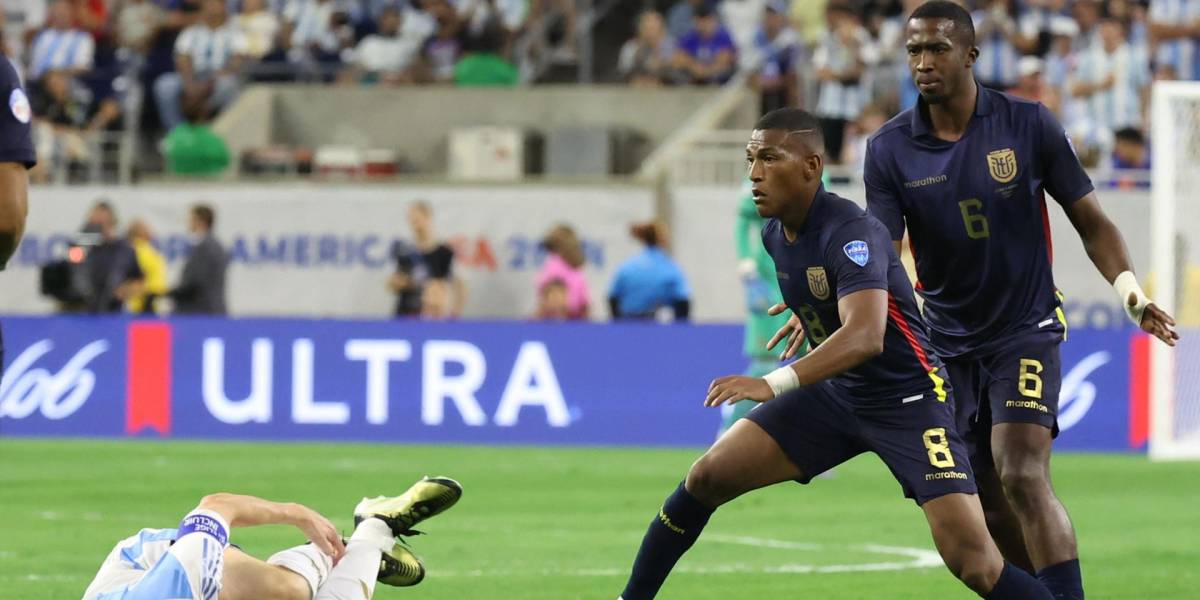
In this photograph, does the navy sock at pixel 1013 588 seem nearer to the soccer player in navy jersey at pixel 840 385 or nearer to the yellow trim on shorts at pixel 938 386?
the soccer player in navy jersey at pixel 840 385

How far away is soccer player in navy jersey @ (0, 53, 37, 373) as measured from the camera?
252 inches

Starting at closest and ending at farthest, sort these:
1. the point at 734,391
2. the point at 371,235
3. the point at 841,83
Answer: the point at 734,391
the point at 841,83
the point at 371,235

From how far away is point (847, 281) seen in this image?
700 cm

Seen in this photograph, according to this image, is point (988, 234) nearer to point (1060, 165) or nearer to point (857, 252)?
point (1060, 165)

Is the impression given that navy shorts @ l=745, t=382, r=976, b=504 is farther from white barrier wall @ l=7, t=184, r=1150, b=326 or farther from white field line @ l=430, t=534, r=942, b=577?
white barrier wall @ l=7, t=184, r=1150, b=326

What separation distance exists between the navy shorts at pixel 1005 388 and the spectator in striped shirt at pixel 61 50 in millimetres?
20118

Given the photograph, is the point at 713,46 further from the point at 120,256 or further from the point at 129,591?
the point at 129,591

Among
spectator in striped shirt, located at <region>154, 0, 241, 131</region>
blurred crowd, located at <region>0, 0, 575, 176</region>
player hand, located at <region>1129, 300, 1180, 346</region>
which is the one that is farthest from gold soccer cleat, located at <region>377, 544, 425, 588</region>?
spectator in striped shirt, located at <region>154, 0, 241, 131</region>

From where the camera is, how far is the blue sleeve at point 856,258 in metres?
6.99

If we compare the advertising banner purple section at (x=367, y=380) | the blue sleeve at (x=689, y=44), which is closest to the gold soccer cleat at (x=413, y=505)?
the advertising banner purple section at (x=367, y=380)

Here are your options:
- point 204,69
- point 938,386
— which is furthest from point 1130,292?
point 204,69

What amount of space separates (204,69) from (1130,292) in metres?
20.4

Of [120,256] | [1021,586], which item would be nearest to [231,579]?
[1021,586]

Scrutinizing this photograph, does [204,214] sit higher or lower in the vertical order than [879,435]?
lower
